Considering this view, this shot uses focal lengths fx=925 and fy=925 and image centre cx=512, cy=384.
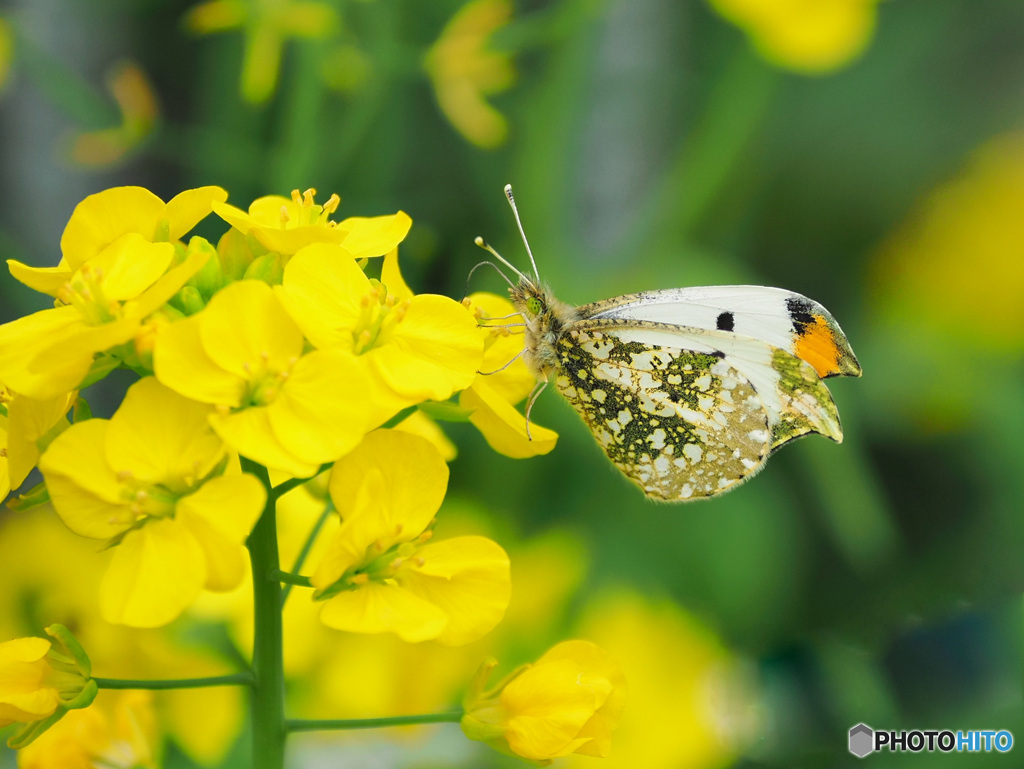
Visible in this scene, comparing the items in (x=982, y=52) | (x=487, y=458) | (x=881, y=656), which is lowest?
(x=881, y=656)

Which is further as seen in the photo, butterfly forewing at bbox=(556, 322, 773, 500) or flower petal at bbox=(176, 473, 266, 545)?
butterfly forewing at bbox=(556, 322, 773, 500)

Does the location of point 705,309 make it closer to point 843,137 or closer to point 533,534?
point 533,534

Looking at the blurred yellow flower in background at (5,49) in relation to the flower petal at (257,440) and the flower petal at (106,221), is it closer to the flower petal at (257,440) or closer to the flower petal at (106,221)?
the flower petal at (106,221)

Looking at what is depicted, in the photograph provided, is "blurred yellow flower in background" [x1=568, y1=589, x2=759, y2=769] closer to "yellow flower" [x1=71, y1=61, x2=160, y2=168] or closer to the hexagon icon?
the hexagon icon

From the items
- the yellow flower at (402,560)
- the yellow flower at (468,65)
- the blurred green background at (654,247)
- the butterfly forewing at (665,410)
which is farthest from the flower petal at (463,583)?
the yellow flower at (468,65)

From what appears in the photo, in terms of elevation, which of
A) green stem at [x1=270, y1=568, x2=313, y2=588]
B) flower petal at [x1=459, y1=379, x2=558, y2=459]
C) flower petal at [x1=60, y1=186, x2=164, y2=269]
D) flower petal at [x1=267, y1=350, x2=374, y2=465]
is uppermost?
flower petal at [x1=60, y1=186, x2=164, y2=269]

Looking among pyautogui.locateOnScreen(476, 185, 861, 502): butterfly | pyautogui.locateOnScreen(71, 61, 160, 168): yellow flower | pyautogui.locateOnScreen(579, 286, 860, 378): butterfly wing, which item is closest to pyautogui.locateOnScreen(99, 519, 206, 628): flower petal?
pyautogui.locateOnScreen(476, 185, 861, 502): butterfly

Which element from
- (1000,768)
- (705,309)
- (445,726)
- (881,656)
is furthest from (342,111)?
(1000,768)
